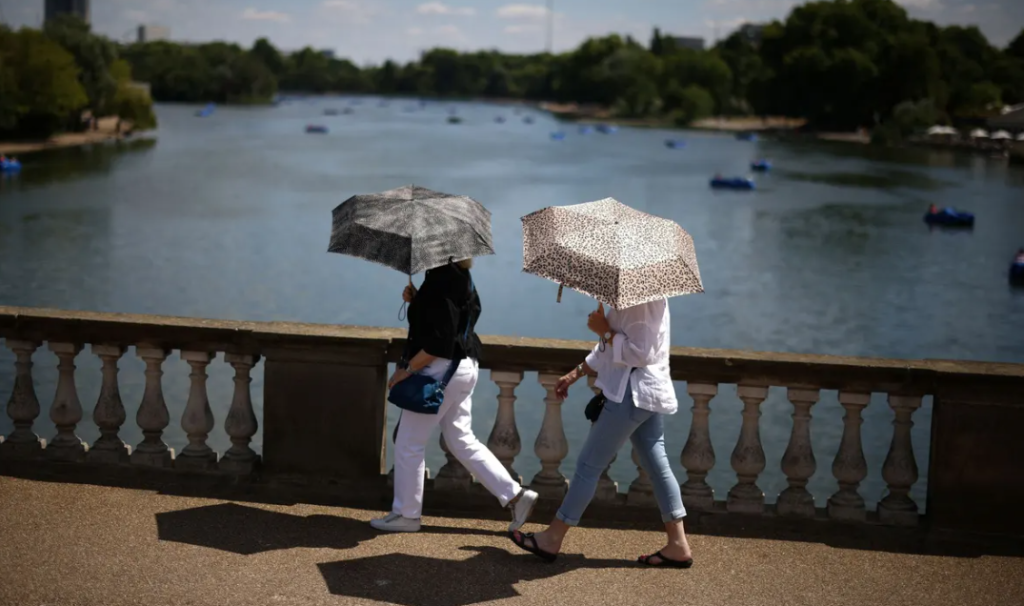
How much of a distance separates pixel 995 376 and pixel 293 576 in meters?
3.57

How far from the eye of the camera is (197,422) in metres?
7.09

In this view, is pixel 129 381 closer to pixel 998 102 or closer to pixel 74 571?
pixel 74 571

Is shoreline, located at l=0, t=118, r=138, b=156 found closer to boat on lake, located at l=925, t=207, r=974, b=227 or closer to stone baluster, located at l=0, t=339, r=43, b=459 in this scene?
boat on lake, located at l=925, t=207, r=974, b=227

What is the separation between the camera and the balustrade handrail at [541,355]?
638 cm

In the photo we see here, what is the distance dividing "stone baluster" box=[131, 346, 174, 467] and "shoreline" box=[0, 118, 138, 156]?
98671mm

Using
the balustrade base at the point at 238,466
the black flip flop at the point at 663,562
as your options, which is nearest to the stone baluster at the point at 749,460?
the black flip flop at the point at 663,562

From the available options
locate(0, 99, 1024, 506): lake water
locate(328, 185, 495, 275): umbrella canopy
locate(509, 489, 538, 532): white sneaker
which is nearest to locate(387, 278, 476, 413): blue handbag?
locate(328, 185, 495, 275): umbrella canopy

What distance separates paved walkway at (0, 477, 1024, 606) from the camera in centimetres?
553

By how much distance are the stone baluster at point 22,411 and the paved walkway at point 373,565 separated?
1.65 ft

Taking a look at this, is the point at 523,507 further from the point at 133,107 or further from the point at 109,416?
the point at 133,107

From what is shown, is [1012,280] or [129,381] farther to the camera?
[1012,280]

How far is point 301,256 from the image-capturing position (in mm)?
59000

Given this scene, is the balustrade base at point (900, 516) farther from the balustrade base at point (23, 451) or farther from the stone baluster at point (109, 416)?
the balustrade base at point (23, 451)

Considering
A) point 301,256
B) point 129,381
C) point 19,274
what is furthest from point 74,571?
point 301,256
